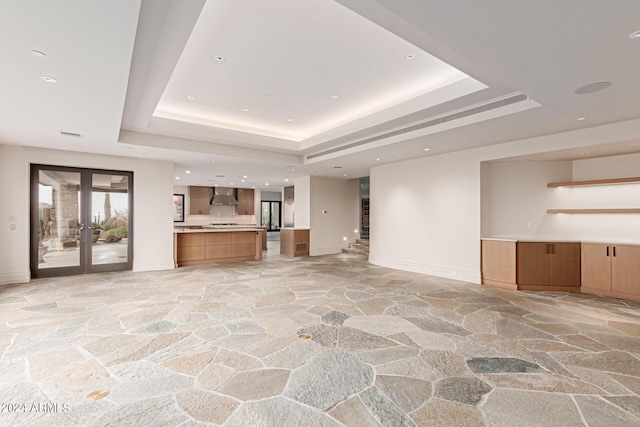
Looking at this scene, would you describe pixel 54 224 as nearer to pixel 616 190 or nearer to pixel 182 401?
pixel 182 401

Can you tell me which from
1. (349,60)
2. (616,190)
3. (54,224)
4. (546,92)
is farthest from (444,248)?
(54,224)

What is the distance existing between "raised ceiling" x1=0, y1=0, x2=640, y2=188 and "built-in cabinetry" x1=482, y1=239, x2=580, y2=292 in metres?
1.84

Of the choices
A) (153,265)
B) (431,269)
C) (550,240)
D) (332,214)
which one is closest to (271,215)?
(332,214)

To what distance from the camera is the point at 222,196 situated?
1477 centimetres

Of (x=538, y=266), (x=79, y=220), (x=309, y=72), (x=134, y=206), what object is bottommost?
(x=538, y=266)

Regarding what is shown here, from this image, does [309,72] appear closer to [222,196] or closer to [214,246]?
[214,246]

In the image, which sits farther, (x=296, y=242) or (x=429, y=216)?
(x=296, y=242)

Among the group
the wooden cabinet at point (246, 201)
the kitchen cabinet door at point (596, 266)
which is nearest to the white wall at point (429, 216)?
the kitchen cabinet door at point (596, 266)

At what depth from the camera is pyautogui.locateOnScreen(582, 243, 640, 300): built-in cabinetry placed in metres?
5.17

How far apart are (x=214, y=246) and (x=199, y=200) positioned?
611cm

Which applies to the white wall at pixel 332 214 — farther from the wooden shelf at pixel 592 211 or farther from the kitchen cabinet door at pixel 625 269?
the kitchen cabinet door at pixel 625 269

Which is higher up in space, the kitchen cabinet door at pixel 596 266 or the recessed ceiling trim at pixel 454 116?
the recessed ceiling trim at pixel 454 116

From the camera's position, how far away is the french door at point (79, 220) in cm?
682

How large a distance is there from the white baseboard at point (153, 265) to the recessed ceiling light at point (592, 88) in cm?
870
